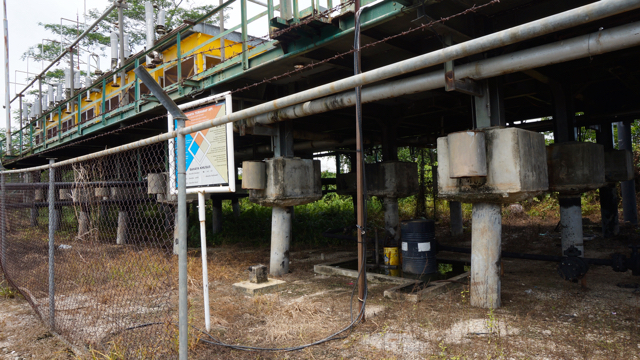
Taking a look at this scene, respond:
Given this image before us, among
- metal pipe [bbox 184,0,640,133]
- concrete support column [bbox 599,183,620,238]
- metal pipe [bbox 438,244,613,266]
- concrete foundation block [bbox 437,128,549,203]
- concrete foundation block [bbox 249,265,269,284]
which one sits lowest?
concrete foundation block [bbox 249,265,269,284]

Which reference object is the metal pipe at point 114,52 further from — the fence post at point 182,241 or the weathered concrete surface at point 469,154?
the fence post at point 182,241

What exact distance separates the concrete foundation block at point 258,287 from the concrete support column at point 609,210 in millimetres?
9730

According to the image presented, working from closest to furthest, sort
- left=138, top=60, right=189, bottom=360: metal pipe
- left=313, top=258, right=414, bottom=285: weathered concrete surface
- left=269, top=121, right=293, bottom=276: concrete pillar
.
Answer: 1. left=138, top=60, right=189, bottom=360: metal pipe
2. left=313, top=258, right=414, bottom=285: weathered concrete surface
3. left=269, top=121, right=293, bottom=276: concrete pillar

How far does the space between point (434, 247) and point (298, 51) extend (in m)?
4.70

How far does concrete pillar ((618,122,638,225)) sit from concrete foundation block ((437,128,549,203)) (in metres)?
10.1

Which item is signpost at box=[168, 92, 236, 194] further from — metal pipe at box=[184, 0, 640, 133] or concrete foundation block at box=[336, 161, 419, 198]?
concrete foundation block at box=[336, 161, 419, 198]

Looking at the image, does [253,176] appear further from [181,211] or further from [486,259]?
[181,211]

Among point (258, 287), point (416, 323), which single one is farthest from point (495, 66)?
point (258, 287)

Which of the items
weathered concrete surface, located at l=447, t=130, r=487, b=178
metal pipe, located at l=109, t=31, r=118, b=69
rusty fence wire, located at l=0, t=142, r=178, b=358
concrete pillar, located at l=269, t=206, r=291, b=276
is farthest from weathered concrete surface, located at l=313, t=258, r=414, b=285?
metal pipe, located at l=109, t=31, r=118, b=69

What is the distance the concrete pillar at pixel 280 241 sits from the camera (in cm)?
912

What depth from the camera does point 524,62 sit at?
16.8 ft

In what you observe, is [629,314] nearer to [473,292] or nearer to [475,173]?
[473,292]

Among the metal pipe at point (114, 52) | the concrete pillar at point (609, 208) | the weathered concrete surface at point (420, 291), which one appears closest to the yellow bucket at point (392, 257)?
the weathered concrete surface at point (420, 291)

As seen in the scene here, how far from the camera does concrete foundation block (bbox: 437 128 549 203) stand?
17.9 ft
